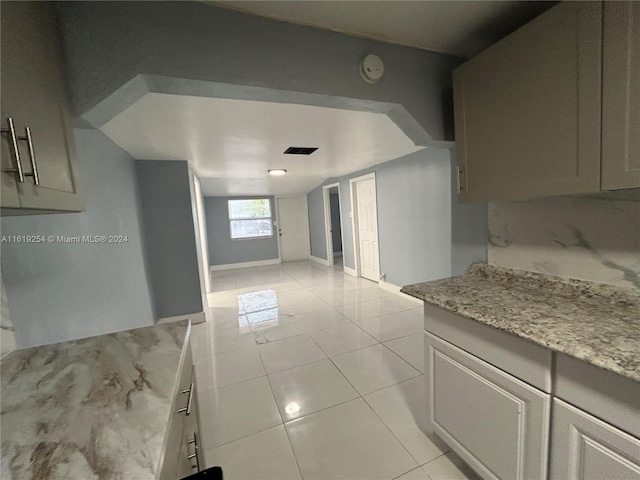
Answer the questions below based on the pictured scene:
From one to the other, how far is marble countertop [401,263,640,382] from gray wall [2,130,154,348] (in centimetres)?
181

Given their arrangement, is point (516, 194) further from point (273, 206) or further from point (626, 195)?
point (273, 206)

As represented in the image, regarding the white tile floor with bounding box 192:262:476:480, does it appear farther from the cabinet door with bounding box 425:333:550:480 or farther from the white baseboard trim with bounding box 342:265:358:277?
the white baseboard trim with bounding box 342:265:358:277

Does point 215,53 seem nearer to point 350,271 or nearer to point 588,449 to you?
point 588,449

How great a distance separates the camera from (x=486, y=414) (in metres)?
1.11

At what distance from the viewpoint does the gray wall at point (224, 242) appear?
675 cm

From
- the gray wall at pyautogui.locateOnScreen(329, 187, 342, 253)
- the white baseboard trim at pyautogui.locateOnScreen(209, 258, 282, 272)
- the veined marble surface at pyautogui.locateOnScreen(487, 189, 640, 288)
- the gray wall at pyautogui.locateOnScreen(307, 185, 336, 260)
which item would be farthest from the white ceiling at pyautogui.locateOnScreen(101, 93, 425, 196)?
the gray wall at pyautogui.locateOnScreen(329, 187, 342, 253)

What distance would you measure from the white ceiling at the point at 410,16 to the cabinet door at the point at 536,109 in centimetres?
18

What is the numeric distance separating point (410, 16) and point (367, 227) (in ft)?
12.5

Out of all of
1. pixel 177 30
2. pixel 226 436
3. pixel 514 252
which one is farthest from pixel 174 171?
pixel 514 252

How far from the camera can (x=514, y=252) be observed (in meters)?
1.51

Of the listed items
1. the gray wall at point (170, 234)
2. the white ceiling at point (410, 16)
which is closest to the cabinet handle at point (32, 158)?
the white ceiling at point (410, 16)

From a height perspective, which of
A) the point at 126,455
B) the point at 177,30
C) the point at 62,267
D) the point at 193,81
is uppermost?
the point at 177,30

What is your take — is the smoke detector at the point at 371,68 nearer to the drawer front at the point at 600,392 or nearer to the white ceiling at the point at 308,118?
the white ceiling at the point at 308,118

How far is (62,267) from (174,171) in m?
2.07
